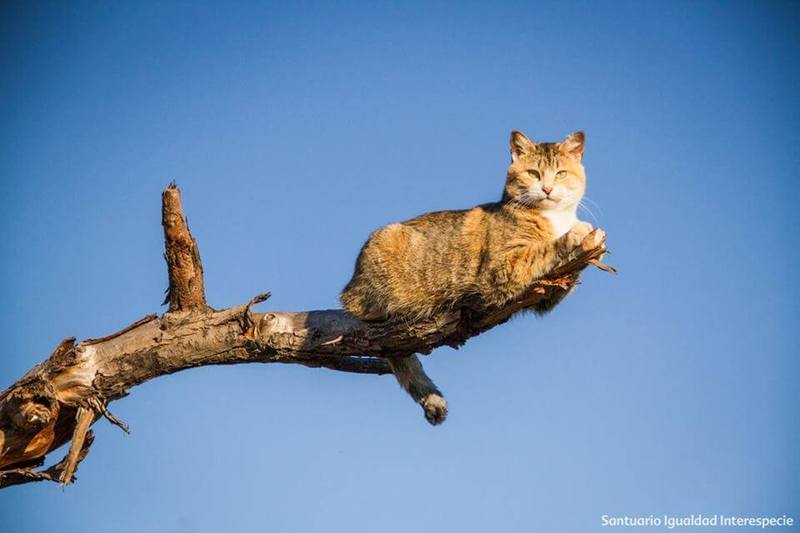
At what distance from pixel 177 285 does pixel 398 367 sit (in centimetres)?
205

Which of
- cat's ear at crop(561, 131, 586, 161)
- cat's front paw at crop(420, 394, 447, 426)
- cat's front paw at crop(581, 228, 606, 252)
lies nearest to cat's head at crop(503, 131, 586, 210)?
cat's ear at crop(561, 131, 586, 161)

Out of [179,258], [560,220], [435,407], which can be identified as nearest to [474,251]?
[560,220]

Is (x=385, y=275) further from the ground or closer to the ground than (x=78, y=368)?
further from the ground

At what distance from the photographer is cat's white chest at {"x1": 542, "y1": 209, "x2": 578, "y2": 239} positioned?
6.82m

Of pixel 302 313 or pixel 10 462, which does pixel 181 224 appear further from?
pixel 10 462

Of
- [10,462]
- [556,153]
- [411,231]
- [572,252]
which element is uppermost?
[556,153]

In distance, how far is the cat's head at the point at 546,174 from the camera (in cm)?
696

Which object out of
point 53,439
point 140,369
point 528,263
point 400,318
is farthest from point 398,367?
point 53,439

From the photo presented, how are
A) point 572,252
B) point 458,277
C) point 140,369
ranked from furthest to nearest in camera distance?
point 140,369
point 458,277
point 572,252

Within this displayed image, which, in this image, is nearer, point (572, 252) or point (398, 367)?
point (572, 252)

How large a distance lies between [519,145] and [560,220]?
3.33 feet

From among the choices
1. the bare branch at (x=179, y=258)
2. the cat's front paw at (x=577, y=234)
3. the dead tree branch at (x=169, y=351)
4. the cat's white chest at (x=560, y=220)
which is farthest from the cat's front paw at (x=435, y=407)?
the bare branch at (x=179, y=258)

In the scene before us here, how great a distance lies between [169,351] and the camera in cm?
693

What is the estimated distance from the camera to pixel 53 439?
7422 mm
